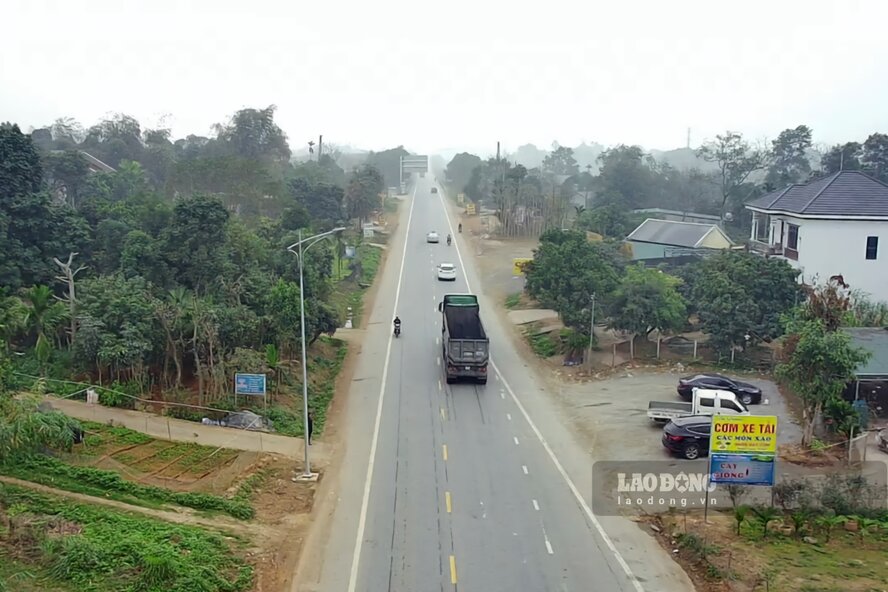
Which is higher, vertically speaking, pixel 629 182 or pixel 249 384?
pixel 629 182

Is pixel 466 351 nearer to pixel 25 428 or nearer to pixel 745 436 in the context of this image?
pixel 745 436

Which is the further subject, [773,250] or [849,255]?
[773,250]

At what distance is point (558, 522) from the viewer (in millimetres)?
21000

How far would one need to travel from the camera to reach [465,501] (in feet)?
73.5

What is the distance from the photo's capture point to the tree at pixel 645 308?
121 ft

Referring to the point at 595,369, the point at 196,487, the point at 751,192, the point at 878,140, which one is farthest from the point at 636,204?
the point at 196,487

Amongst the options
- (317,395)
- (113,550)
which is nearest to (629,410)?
(317,395)

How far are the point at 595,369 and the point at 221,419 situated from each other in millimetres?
16829

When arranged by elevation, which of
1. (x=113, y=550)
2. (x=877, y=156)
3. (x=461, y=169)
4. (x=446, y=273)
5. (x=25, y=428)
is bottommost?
(x=113, y=550)

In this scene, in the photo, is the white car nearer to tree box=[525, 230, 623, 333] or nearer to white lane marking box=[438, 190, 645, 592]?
tree box=[525, 230, 623, 333]

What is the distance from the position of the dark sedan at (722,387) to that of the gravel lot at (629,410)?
1.30ft

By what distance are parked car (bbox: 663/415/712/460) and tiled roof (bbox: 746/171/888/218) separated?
21.1 metres

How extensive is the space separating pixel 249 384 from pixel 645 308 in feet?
59.5

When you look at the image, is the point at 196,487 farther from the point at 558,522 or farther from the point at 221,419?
the point at 558,522
